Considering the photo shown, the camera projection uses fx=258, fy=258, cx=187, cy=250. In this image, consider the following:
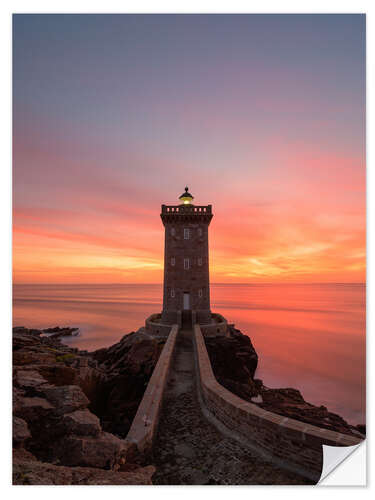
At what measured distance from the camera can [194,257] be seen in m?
18.4

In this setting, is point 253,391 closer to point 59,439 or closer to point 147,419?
point 147,419

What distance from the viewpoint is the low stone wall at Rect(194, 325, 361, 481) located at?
3807mm

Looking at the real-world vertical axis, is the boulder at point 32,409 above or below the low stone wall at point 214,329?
above

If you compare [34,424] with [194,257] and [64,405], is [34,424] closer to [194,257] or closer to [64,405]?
[64,405]

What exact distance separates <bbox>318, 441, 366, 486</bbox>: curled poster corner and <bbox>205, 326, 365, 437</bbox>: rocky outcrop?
22.4 feet

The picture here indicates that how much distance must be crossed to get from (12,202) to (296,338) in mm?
32531

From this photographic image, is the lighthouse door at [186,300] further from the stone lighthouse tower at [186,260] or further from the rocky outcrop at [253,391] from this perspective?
the rocky outcrop at [253,391]

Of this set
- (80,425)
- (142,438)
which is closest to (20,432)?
(80,425)

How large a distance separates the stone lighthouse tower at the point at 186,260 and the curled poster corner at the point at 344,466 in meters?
13.8

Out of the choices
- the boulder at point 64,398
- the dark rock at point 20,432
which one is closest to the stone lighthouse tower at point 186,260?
the boulder at point 64,398

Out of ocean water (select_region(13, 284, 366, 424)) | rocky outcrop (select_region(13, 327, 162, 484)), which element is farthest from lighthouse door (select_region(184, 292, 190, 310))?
rocky outcrop (select_region(13, 327, 162, 484))

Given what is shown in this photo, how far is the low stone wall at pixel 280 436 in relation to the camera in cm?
381

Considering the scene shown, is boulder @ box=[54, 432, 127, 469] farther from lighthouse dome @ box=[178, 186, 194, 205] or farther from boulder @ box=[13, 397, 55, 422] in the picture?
lighthouse dome @ box=[178, 186, 194, 205]

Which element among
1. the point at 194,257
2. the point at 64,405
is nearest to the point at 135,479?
the point at 64,405
